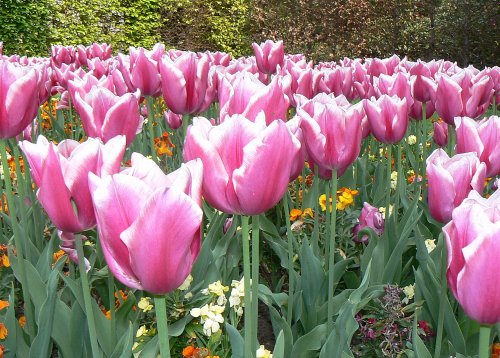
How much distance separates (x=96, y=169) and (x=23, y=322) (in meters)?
1.17

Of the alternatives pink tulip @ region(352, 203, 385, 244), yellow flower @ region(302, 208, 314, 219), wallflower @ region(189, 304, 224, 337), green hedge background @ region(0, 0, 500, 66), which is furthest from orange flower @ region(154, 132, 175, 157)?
green hedge background @ region(0, 0, 500, 66)

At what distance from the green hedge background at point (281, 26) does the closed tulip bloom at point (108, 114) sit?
1080 centimetres

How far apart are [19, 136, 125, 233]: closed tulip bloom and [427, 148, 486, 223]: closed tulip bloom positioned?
77cm

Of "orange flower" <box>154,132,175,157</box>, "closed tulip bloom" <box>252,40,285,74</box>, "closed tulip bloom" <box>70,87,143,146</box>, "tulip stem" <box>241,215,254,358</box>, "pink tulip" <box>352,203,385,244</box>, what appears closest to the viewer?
"tulip stem" <box>241,215,254,358</box>

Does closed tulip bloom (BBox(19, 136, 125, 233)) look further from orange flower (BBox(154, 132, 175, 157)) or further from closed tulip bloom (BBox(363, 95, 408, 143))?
orange flower (BBox(154, 132, 175, 157))

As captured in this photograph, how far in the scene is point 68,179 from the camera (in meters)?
1.13

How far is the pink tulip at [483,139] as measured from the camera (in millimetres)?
1688

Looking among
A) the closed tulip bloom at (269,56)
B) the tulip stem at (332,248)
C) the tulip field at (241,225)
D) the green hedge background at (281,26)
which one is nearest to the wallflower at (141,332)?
the tulip field at (241,225)

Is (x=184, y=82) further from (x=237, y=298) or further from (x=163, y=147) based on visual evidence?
(x=163, y=147)

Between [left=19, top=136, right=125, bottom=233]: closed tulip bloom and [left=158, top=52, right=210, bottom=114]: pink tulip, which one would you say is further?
[left=158, top=52, right=210, bottom=114]: pink tulip

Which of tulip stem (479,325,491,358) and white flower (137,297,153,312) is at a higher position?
tulip stem (479,325,491,358)

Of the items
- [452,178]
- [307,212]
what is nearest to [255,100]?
[452,178]

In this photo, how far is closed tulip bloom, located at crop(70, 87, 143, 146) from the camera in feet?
5.58

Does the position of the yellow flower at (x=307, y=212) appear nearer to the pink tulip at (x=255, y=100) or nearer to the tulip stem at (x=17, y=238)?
the pink tulip at (x=255, y=100)
